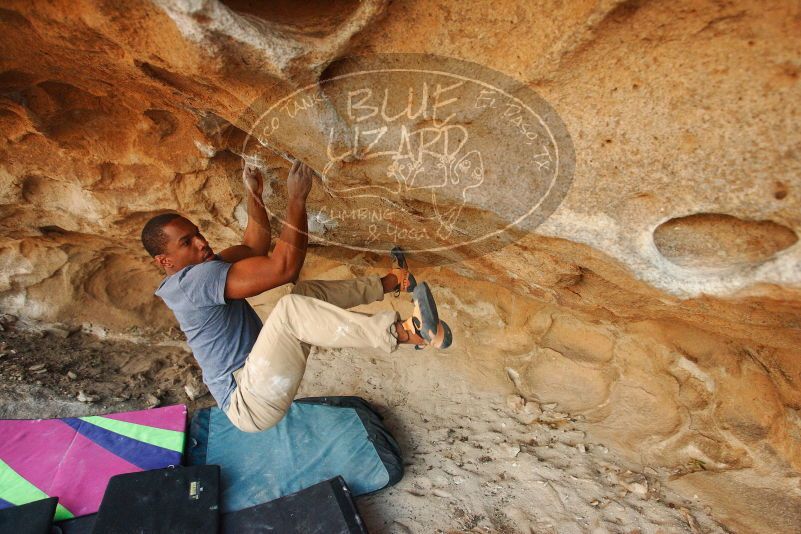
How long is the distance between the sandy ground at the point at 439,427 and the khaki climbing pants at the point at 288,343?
0.80 meters

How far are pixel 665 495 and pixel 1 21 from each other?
3208mm

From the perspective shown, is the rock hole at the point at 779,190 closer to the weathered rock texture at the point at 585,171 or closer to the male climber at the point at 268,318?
the weathered rock texture at the point at 585,171

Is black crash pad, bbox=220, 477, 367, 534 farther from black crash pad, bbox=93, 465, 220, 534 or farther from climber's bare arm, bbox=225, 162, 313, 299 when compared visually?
climber's bare arm, bbox=225, 162, 313, 299

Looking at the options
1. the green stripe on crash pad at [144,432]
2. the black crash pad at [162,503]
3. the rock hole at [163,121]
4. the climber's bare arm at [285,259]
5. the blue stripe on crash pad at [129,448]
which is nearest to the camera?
the climber's bare arm at [285,259]

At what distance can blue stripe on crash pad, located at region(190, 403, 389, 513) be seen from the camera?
2465 millimetres

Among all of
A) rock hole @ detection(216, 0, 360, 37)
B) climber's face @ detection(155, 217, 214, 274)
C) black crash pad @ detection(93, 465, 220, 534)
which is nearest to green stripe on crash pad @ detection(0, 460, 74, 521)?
black crash pad @ detection(93, 465, 220, 534)

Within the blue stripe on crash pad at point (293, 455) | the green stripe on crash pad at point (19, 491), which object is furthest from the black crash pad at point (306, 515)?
the green stripe on crash pad at point (19, 491)

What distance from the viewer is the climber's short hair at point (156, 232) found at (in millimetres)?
2000

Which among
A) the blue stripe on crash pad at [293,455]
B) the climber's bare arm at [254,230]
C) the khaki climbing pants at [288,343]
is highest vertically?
the climber's bare arm at [254,230]

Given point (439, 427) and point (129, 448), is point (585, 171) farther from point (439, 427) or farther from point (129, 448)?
point (129, 448)

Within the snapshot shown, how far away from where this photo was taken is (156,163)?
8.29 feet

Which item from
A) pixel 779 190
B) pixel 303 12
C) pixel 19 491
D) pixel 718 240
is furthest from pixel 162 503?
pixel 779 190

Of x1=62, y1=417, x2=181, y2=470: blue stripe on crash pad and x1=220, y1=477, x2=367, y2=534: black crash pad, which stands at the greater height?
x1=220, y1=477, x2=367, y2=534: black crash pad

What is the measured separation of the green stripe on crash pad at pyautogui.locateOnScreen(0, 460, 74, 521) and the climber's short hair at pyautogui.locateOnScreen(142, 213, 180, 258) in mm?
1402
